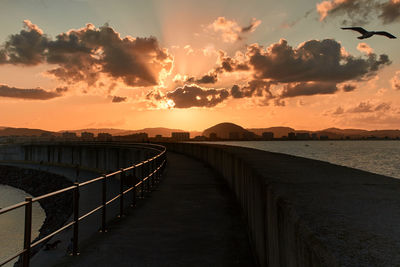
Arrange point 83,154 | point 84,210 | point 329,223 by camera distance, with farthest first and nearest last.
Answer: point 83,154
point 84,210
point 329,223

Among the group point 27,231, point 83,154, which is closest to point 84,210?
point 83,154

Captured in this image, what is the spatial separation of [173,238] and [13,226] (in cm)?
4786

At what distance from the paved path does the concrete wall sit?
14.9 metres

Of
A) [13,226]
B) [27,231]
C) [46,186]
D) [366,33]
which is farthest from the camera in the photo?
[46,186]

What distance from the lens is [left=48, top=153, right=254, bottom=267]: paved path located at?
6203 mm

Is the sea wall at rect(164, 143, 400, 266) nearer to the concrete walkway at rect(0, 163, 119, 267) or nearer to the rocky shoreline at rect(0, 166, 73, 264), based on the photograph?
the concrete walkway at rect(0, 163, 119, 267)

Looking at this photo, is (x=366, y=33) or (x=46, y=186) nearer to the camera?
(x=366, y=33)

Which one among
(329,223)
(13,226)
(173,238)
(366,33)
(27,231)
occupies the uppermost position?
(366,33)

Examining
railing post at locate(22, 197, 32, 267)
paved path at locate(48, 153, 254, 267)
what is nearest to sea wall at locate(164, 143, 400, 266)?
paved path at locate(48, 153, 254, 267)

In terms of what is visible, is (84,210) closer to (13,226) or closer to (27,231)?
(13,226)

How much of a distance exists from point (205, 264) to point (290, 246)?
10.3 ft

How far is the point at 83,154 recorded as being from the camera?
5653 centimetres

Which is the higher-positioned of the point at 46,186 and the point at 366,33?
the point at 366,33

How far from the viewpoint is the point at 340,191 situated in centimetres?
537
